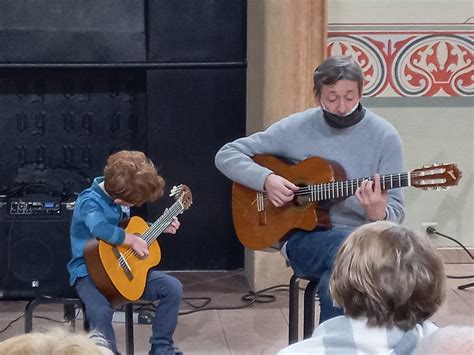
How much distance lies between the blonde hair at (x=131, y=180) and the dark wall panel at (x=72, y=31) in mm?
1955

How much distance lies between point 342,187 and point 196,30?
94.1 inches

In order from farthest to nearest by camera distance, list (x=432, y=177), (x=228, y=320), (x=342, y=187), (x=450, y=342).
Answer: (x=228, y=320) < (x=342, y=187) < (x=432, y=177) < (x=450, y=342)

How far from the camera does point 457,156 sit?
6.05 m

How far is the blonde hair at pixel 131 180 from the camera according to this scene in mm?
3916

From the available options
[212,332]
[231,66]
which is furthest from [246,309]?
[231,66]

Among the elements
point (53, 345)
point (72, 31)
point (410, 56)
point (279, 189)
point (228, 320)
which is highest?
point (72, 31)

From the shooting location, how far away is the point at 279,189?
3.97m

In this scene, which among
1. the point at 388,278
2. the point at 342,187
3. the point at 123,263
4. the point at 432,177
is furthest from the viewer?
the point at 123,263

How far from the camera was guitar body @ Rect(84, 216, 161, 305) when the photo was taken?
3883 mm

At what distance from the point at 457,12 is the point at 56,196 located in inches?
104

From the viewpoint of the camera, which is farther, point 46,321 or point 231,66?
point 231,66

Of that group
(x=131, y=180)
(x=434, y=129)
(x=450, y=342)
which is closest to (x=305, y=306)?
(x=131, y=180)

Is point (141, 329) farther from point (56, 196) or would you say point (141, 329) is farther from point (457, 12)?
point (457, 12)

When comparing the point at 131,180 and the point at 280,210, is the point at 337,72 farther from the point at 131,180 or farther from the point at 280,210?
the point at 131,180
